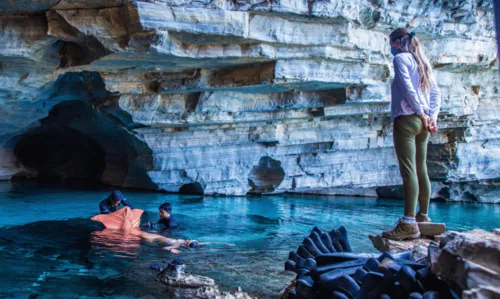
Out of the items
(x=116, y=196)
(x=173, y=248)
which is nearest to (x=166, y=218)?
(x=116, y=196)

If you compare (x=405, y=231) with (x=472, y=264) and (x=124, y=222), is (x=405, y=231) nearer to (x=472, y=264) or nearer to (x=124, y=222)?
(x=472, y=264)

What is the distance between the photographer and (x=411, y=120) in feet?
11.8

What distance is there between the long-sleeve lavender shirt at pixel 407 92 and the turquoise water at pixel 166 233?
1787mm

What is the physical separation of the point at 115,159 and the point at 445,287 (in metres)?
13.7

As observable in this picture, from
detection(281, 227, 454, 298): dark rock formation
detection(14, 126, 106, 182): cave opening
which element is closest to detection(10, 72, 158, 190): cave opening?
detection(14, 126, 106, 182): cave opening

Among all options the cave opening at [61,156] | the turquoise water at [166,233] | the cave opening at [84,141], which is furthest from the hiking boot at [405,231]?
the cave opening at [61,156]

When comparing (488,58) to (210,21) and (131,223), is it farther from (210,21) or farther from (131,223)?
(131,223)

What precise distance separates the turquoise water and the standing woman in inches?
48.9

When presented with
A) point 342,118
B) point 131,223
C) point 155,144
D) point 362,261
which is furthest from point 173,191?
point 362,261

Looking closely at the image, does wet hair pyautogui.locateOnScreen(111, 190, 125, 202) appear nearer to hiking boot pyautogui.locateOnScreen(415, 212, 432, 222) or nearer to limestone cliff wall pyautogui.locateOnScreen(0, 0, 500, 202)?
limestone cliff wall pyautogui.locateOnScreen(0, 0, 500, 202)

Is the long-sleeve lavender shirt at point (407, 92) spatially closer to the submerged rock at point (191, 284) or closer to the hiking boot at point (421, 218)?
the hiking boot at point (421, 218)

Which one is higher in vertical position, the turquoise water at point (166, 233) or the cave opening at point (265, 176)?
the cave opening at point (265, 176)

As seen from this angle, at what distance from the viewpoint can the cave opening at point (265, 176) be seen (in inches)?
519

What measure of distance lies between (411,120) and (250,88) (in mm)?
6229
